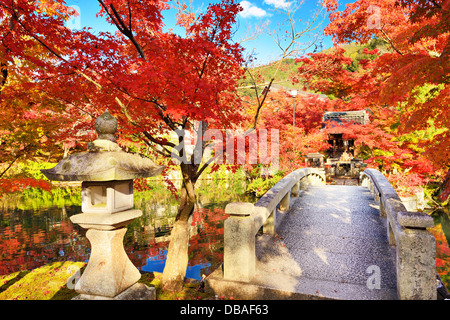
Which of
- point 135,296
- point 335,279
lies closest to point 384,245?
point 335,279

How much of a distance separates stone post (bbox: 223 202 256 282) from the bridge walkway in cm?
24

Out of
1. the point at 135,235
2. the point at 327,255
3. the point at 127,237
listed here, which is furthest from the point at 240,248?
the point at 135,235

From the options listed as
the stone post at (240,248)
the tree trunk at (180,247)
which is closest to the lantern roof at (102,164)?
the stone post at (240,248)

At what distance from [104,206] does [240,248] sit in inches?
79.8

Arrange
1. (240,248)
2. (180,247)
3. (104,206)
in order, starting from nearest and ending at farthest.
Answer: (104,206) → (240,248) → (180,247)

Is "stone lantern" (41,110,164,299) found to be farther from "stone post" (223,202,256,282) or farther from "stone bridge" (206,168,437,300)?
"stone bridge" (206,168,437,300)

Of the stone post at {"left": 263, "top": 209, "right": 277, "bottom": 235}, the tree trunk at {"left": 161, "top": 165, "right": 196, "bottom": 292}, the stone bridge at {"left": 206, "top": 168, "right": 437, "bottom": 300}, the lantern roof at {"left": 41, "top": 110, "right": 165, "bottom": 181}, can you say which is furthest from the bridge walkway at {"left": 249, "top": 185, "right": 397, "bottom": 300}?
the lantern roof at {"left": 41, "top": 110, "right": 165, "bottom": 181}

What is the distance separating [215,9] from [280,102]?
13.8 meters

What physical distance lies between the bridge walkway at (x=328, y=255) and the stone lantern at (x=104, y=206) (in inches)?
78.2

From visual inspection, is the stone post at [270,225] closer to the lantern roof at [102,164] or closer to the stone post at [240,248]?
the stone post at [240,248]

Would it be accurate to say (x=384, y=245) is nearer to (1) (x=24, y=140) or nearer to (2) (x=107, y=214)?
(2) (x=107, y=214)

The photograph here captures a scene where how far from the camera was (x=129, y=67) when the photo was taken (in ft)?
20.0

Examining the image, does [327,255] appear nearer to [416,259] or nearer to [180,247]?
[416,259]

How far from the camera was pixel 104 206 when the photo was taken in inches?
123
